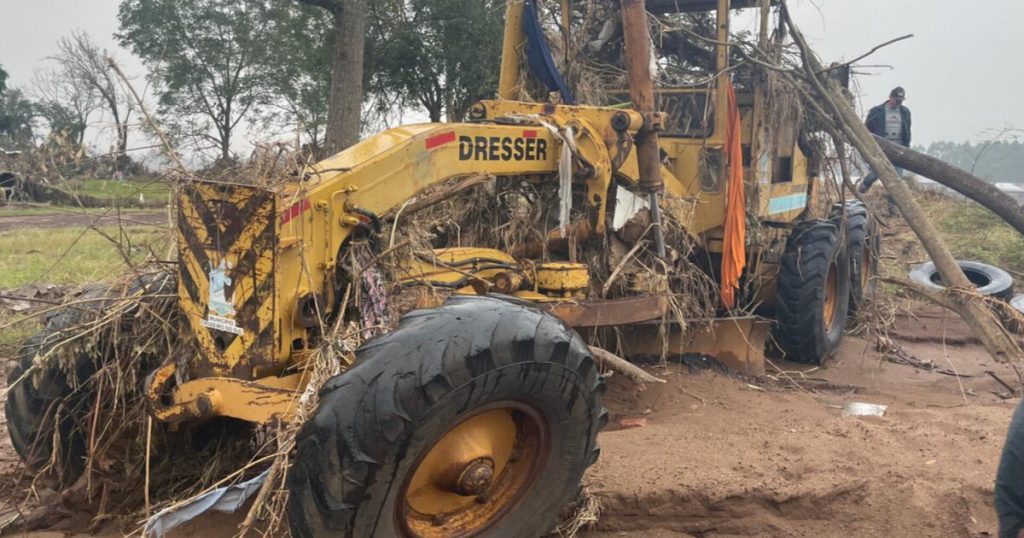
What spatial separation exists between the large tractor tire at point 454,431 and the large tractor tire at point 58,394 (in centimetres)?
160

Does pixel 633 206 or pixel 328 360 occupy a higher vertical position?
pixel 633 206

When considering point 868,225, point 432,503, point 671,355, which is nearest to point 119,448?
point 432,503

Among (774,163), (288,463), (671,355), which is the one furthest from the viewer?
(774,163)

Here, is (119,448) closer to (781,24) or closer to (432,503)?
(432,503)

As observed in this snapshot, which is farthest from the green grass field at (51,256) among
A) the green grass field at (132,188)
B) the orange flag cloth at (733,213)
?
the orange flag cloth at (733,213)

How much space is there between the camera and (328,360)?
3.46 meters

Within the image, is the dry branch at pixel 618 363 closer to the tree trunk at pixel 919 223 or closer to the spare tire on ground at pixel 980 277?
the tree trunk at pixel 919 223

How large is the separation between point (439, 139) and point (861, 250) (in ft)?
16.4

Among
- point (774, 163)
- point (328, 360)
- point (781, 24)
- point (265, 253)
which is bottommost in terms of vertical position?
point (328, 360)

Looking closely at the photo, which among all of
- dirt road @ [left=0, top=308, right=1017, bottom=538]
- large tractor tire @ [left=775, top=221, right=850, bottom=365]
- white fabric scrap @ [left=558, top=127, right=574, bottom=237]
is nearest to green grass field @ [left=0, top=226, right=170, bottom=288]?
dirt road @ [left=0, top=308, right=1017, bottom=538]

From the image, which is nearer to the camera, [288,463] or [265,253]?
[288,463]

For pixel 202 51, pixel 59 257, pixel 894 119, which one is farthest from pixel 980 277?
pixel 202 51

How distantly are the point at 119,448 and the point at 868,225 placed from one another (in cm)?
695

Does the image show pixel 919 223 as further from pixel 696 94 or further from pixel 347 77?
pixel 347 77
